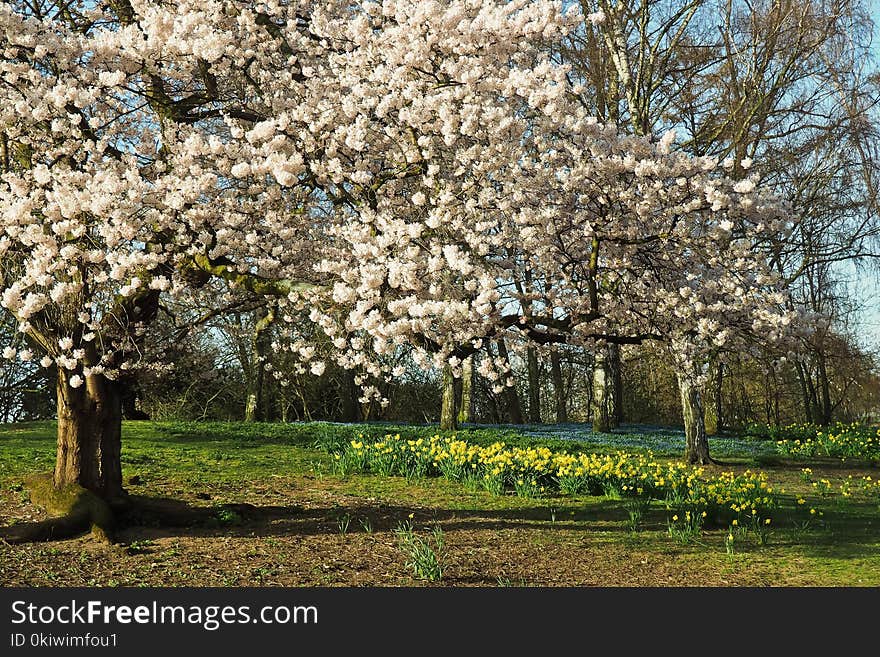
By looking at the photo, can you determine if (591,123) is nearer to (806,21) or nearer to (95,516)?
(95,516)

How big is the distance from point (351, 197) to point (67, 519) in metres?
3.72

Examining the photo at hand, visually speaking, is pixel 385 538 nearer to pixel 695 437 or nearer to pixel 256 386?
pixel 695 437

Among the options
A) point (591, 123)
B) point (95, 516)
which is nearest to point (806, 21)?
point (591, 123)

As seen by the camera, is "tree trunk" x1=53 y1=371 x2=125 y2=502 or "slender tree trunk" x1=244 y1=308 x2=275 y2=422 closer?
"tree trunk" x1=53 y1=371 x2=125 y2=502

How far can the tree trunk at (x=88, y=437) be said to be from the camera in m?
7.27

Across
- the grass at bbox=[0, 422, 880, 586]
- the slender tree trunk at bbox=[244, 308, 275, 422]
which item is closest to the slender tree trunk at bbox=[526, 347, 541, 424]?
the slender tree trunk at bbox=[244, 308, 275, 422]

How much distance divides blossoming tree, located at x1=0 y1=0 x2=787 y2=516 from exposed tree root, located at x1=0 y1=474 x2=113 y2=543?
0.21 metres

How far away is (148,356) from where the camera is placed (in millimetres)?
8219

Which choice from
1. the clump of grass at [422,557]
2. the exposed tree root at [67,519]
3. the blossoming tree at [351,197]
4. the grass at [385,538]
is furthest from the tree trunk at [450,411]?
the exposed tree root at [67,519]

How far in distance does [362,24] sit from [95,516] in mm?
4888

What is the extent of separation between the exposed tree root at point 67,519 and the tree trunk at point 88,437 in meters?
0.15

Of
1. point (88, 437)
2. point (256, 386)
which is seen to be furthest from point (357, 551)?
point (256, 386)

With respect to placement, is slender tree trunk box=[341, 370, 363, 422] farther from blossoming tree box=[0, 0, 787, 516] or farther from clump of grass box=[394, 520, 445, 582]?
clump of grass box=[394, 520, 445, 582]

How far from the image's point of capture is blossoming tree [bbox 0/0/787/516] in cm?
623
